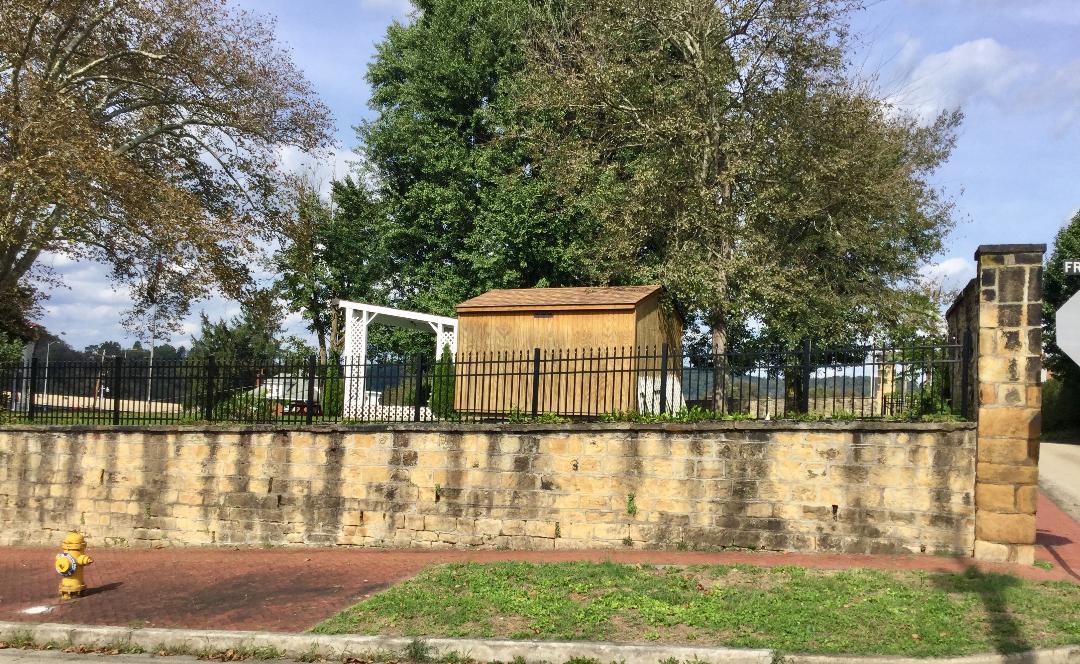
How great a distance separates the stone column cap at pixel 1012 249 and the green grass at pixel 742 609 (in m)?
3.45

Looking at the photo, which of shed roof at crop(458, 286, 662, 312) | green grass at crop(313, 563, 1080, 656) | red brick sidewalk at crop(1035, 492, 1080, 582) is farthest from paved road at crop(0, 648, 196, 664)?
shed roof at crop(458, 286, 662, 312)

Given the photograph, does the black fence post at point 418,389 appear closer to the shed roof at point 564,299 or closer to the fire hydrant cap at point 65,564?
the fire hydrant cap at point 65,564

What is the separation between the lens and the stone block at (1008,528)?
9.09 metres

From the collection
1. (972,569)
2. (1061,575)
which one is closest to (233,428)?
(972,569)

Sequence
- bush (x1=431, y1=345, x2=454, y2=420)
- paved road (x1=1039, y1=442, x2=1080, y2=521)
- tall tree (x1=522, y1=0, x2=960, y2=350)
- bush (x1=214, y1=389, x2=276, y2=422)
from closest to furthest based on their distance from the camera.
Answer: bush (x1=431, y1=345, x2=454, y2=420)
bush (x1=214, y1=389, x2=276, y2=422)
paved road (x1=1039, y1=442, x2=1080, y2=521)
tall tree (x1=522, y1=0, x2=960, y2=350)

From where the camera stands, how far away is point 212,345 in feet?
143

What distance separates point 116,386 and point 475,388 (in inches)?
248

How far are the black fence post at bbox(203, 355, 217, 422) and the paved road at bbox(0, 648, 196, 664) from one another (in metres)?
5.89

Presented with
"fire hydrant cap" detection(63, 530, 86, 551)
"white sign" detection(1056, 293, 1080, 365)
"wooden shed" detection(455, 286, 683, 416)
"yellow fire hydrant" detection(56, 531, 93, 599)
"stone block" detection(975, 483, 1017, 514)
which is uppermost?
"wooden shed" detection(455, 286, 683, 416)

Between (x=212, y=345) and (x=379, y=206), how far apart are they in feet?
57.0

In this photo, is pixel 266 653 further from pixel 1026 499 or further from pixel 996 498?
pixel 1026 499

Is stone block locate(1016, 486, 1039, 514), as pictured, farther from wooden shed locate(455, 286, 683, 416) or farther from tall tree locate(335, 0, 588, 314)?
tall tree locate(335, 0, 588, 314)

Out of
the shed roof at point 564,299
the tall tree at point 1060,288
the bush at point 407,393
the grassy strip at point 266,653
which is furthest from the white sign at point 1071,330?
the tall tree at point 1060,288

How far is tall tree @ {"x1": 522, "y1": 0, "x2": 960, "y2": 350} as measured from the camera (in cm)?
1897
